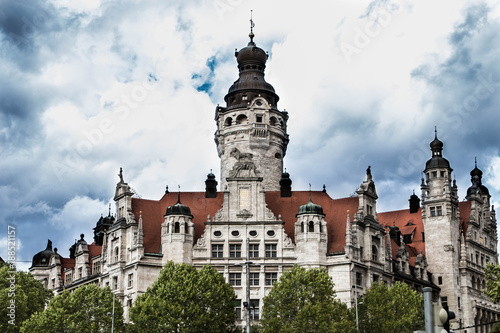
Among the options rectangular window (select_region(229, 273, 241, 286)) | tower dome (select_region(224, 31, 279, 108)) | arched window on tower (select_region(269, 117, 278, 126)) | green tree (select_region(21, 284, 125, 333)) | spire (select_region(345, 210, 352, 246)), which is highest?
tower dome (select_region(224, 31, 279, 108))

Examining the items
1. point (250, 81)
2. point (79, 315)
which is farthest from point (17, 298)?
point (250, 81)

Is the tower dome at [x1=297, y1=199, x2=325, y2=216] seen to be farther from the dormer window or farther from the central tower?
the central tower

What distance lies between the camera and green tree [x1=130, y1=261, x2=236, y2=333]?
7950 centimetres

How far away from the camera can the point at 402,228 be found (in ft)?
420

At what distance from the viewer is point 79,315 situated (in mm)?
82625

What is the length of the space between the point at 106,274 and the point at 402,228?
5100cm

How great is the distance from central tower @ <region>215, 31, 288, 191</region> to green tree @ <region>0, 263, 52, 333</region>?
33.2 metres

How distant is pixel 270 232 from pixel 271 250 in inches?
93.1

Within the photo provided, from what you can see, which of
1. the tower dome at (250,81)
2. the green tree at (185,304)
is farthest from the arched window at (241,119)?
the green tree at (185,304)

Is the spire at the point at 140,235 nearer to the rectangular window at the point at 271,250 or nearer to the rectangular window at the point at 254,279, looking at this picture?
the rectangular window at the point at 254,279

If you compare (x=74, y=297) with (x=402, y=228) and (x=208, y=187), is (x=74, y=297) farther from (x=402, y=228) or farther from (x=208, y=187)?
(x=402, y=228)

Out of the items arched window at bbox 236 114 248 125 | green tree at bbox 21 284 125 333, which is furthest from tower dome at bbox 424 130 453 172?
green tree at bbox 21 284 125 333

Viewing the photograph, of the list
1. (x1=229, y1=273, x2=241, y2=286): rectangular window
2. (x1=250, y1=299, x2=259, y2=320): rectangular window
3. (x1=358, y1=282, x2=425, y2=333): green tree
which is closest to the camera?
(x1=358, y1=282, x2=425, y2=333): green tree

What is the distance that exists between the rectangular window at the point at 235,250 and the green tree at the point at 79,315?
752 inches
